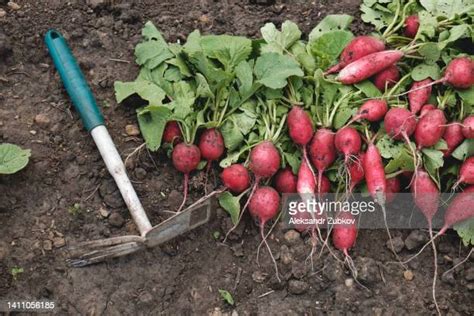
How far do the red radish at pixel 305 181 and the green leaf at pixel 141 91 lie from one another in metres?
0.70

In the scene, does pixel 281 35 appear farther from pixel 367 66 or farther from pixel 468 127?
pixel 468 127

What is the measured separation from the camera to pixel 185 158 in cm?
284

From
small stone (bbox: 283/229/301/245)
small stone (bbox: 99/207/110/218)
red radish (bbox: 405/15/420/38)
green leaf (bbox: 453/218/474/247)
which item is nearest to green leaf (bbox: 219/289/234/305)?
small stone (bbox: 283/229/301/245)

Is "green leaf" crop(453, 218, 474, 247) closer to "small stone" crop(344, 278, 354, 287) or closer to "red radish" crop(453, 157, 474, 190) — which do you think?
"red radish" crop(453, 157, 474, 190)

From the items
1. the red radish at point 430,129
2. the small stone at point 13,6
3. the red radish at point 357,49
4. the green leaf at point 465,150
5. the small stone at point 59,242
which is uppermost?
the small stone at point 13,6

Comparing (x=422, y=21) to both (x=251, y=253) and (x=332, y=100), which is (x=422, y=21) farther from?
(x=251, y=253)

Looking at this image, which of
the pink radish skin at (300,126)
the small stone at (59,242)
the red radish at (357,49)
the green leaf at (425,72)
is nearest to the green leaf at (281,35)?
the red radish at (357,49)

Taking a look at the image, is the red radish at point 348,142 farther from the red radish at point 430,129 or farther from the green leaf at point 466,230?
the green leaf at point 466,230

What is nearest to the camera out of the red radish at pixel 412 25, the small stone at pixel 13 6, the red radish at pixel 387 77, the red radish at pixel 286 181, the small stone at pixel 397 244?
the small stone at pixel 397 244

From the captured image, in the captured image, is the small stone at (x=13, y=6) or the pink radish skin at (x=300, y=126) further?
the small stone at (x=13, y=6)

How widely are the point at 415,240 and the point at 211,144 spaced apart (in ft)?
3.23

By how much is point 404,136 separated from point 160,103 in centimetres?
107

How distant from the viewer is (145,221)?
2697 millimetres

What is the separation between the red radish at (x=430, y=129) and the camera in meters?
2.80
